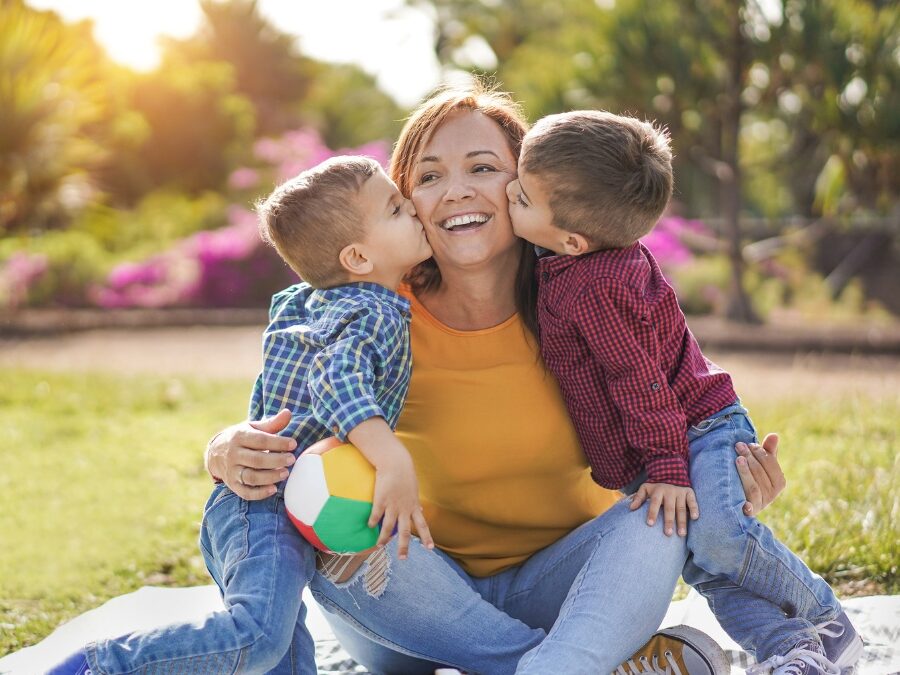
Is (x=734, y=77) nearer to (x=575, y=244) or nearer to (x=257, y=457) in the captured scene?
(x=575, y=244)

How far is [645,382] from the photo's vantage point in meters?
2.28

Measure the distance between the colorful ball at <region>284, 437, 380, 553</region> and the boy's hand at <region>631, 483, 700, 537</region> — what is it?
0.65m

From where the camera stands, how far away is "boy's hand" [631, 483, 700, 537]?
225 cm

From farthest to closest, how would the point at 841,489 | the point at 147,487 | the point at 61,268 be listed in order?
the point at 61,268 < the point at 147,487 < the point at 841,489

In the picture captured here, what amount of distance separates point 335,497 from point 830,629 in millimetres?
1305

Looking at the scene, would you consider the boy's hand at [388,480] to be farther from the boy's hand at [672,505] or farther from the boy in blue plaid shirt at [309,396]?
the boy's hand at [672,505]

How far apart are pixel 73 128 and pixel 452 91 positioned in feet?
32.0

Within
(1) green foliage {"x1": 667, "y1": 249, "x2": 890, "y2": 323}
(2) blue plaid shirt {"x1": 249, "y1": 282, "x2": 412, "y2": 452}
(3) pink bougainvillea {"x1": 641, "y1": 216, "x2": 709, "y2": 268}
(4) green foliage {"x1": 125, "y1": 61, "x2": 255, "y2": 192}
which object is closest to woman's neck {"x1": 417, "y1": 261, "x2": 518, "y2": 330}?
(2) blue plaid shirt {"x1": 249, "y1": 282, "x2": 412, "y2": 452}

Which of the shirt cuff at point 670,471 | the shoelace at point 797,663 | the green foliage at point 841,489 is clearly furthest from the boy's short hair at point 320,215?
the green foliage at point 841,489

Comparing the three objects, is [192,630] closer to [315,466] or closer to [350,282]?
[315,466]

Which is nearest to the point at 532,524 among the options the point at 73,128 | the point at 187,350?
the point at 187,350

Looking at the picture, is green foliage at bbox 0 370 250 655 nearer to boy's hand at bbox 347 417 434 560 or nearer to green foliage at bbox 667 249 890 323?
boy's hand at bbox 347 417 434 560

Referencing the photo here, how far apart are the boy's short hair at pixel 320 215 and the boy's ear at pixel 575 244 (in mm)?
520

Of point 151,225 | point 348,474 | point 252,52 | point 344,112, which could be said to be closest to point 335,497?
point 348,474
